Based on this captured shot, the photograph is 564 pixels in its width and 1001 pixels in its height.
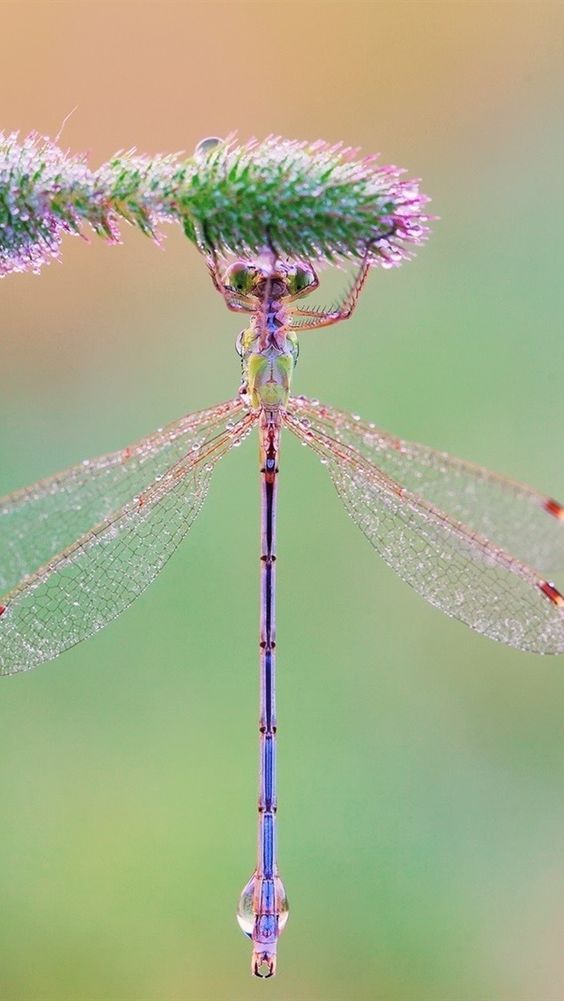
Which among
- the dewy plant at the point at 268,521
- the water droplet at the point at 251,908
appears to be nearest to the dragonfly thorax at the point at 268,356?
the dewy plant at the point at 268,521

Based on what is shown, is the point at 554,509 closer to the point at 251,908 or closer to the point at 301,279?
the point at 301,279

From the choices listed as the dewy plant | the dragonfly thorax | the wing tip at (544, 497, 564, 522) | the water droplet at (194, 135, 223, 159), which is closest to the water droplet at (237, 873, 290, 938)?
the dewy plant

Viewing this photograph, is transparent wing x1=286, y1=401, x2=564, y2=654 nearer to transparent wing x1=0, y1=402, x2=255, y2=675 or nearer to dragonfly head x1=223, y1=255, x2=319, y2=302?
transparent wing x1=0, y1=402, x2=255, y2=675

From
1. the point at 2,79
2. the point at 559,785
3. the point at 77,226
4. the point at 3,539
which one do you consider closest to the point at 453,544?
the point at 3,539

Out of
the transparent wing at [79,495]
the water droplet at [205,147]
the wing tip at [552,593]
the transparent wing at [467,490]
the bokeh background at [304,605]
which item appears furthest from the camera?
the bokeh background at [304,605]

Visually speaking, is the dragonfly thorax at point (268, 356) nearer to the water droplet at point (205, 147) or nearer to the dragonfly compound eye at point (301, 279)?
the dragonfly compound eye at point (301, 279)

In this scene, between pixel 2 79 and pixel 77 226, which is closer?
pixel 77 226

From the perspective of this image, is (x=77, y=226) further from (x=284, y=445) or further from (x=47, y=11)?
(x=47, y=11)
